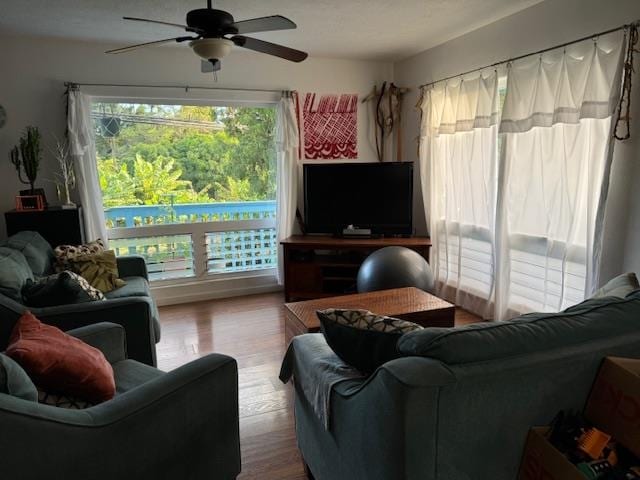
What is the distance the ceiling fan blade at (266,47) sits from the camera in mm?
2199

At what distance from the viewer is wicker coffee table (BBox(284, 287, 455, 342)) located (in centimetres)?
250

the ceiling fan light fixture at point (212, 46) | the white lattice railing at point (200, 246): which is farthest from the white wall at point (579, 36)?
the white lattice railing at point (200, 246)

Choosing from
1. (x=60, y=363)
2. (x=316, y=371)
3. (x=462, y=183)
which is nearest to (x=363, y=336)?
(x=316, y=371)

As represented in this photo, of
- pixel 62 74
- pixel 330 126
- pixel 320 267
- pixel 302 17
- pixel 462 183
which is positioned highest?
pixel 302 17

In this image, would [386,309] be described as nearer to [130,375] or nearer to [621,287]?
[621,287]

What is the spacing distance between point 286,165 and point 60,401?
328 centimetres

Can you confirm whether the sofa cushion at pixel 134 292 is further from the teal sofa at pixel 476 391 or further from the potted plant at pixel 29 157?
the teal sofa at pixel 476 391

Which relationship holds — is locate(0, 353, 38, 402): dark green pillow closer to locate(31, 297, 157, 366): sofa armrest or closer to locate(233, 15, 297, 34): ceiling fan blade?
locate(31, 297, 157, 366): sofa armrest

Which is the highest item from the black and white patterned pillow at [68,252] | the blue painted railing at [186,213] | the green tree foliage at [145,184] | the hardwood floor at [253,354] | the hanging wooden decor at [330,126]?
the hanging wooden decor at [330,126]

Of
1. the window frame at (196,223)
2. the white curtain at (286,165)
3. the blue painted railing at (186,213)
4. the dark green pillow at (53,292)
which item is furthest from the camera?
the white curtain at (286,165)

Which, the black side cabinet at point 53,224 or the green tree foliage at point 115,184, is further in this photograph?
the green tree foliage at point 115,184

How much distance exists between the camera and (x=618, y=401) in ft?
3.95

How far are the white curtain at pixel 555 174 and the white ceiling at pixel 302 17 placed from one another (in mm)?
630

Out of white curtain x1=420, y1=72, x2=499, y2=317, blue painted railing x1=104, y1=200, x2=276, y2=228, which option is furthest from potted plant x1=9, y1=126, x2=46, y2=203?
white curtain x1=420, y1=72, x2=499, y2=317
